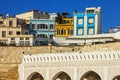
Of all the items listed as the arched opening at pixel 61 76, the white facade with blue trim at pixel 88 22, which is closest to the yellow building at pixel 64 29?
the white facade with blue trim at pixel 88 22

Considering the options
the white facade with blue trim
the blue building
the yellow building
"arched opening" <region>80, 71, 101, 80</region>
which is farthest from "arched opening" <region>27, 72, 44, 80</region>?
the blue building

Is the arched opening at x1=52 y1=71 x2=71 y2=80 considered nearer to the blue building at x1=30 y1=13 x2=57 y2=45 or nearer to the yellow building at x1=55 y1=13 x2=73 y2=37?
the yellow building at x1=55 y1=13 x2=73 y2=37

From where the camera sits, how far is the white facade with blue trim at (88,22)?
63.8 metres

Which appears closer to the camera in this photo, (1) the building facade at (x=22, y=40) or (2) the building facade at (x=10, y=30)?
(1) the building facade at (x=22, y=40)

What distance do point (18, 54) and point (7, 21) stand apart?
33.9ft

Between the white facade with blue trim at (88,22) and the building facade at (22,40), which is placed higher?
the white facade with blue trim at (88,22)

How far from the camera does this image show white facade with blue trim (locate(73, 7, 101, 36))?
63750 millimetres

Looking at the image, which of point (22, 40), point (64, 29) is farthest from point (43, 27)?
point (22, 40)

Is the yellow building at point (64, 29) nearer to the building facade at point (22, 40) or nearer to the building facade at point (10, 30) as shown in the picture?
the building facade at point (10, 30)

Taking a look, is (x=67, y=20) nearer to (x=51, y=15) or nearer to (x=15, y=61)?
(x=51, y=15)

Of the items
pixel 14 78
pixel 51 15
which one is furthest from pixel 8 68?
pixel 51 15

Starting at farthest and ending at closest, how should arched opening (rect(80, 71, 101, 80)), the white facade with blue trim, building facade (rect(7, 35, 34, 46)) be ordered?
the white facade with blue trim → building facade (rect(7, 35, 34, 46)) → arched opening (rect(80, 71, 101, 80))

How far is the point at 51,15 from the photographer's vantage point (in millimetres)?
72375

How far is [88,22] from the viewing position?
63.9 meters
